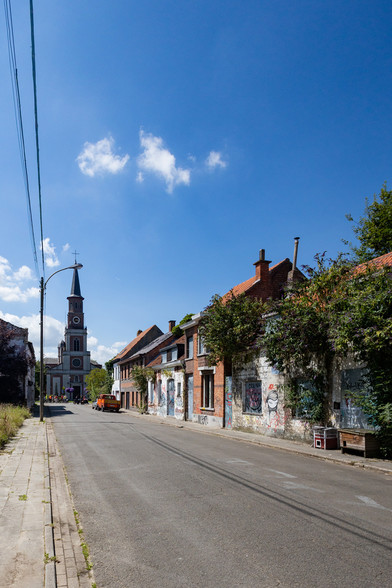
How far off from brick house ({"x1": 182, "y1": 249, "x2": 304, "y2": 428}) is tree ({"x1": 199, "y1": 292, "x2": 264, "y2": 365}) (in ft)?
7.26

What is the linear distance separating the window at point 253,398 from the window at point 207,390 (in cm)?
491

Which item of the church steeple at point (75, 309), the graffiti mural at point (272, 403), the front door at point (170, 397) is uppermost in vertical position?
the church steeple at point (75, 309)

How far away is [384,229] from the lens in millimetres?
31219

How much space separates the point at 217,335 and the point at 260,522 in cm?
1622

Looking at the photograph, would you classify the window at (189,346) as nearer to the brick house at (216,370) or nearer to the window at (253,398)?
the brick house at (216,370)

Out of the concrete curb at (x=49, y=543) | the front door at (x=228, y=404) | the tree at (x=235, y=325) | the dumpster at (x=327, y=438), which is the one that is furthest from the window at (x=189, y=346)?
the concrete curb at (x=49, y=543)

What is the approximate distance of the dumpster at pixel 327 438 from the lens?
15016 mm

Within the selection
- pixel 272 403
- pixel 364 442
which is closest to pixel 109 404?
pixel 272 403

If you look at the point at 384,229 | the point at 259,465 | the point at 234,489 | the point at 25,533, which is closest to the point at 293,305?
the point at 259,465

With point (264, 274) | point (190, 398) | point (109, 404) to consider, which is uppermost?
point (264, 274)

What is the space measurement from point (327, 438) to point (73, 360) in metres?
89.7

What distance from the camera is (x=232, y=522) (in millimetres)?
6434

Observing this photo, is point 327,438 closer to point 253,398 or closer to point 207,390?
point 253,398

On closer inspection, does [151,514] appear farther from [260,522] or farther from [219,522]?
[260,522]
